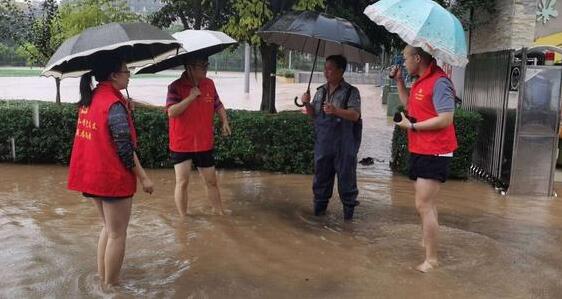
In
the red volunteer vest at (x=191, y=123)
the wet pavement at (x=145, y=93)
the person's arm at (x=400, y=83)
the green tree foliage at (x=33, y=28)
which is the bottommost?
the wet pavement at (x=145, y=93)

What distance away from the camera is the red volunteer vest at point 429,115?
432 cm

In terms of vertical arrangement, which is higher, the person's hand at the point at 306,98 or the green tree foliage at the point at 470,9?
the green tree foliage at the point at 470,9

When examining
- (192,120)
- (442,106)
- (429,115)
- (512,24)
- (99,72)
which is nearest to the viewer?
(99,72)

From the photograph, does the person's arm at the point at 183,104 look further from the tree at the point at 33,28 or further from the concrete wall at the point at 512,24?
the tree at the point at 33,28

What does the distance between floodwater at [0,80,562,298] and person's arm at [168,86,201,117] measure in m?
1.12

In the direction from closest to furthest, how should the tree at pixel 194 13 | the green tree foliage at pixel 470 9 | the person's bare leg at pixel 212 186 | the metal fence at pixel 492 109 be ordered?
1. the person's bare leg at pixel 212 186
2. the metal fence at pixel 492 109
3. the green tree foliage at pixel 470 9
4. the tree at pixel 194 13

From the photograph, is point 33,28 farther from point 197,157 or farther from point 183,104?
point 183,104

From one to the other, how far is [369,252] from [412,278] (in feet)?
2.16

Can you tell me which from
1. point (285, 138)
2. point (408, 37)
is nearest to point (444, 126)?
point (408, 37)

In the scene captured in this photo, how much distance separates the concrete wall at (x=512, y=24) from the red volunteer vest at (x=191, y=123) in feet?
19.2

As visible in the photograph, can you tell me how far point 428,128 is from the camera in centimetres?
427

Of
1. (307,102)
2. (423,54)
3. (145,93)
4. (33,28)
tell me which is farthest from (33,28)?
(145,93)

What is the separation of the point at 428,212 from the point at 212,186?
2287 millimetres

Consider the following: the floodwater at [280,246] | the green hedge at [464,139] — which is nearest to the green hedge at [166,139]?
the floodwater at [280,246]
